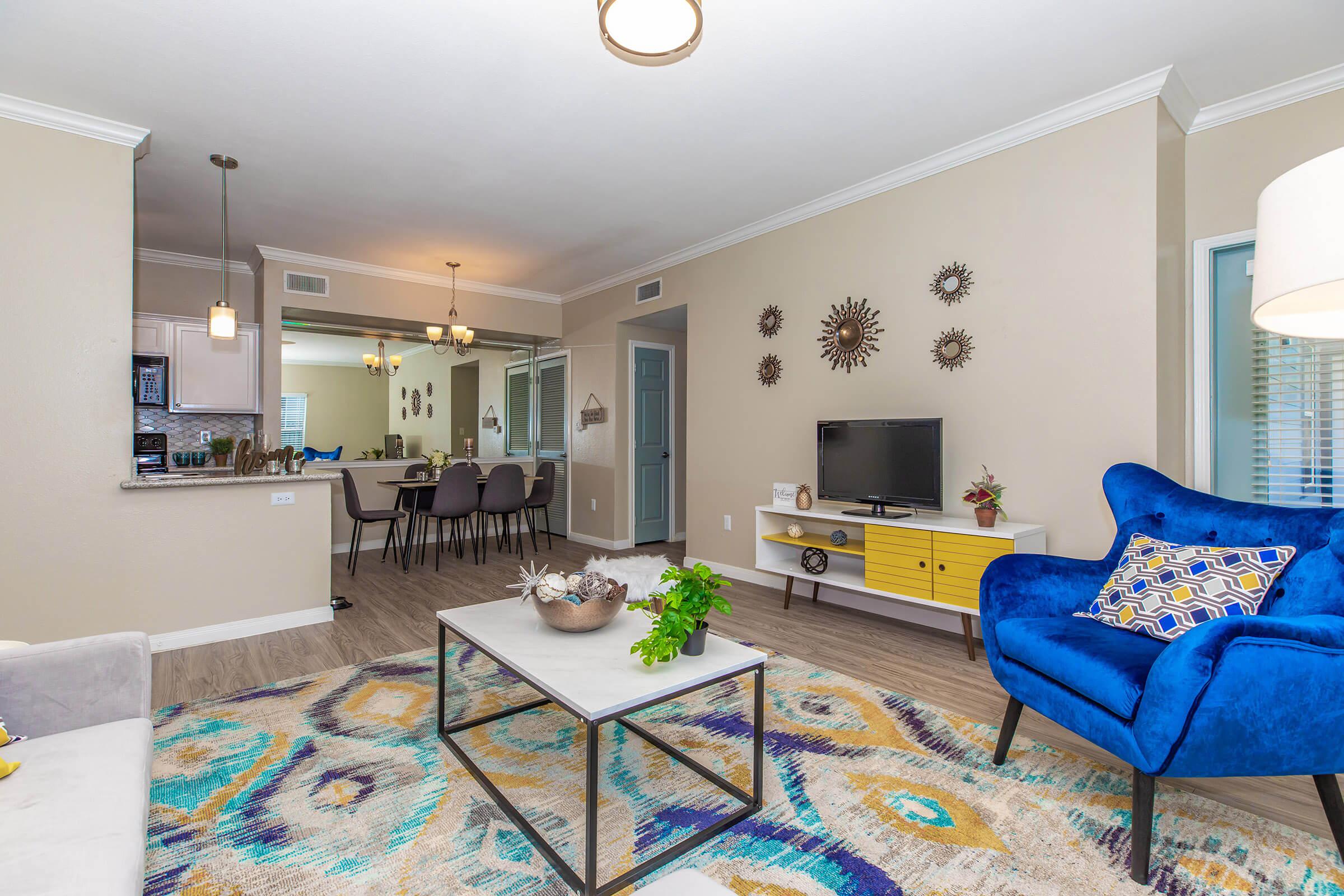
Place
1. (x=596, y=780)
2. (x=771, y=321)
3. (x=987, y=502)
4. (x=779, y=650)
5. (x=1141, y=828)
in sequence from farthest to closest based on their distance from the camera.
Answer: (x=771, y=321) → (x=779, y=650) → (x=987, y=502) → (x=1141, y=828) → (x=596, y=780)

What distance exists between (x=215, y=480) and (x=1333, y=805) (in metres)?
4.75

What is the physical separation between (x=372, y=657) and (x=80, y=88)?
2.98m

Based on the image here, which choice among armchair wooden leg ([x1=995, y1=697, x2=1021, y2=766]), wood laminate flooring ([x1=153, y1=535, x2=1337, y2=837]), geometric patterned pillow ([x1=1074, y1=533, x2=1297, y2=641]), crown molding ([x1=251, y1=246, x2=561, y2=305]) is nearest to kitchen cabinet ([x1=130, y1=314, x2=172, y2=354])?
crown molding ([x1=251, y1=246, x2=561, y2=305])

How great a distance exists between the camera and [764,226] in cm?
462

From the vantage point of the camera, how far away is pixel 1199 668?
1.52 m

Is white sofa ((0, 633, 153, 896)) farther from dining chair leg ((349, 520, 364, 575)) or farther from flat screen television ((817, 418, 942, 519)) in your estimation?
dining chair leg ((349, 520, 364, 575))

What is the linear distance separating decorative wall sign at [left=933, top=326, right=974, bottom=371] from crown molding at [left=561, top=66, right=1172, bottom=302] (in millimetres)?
945

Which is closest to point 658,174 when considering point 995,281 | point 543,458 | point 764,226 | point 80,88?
point 764,226

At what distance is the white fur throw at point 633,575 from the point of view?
2.36 metres

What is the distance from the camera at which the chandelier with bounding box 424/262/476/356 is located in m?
5.63

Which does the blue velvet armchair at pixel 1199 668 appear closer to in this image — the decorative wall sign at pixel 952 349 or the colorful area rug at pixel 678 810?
the colorful area rug at pixel 678 810

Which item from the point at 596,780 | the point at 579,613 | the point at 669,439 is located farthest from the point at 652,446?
the point at 596,780

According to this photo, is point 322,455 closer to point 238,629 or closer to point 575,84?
point 238,629

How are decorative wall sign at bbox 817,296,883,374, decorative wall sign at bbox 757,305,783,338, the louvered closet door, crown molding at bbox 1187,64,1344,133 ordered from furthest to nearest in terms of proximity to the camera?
the louvered closet door < decorative wall sign at bbox 757,305,783,338 < decorative wall sign at bbox 817,296,883,374 < crown molding at bbox 1187,64,1344,133
